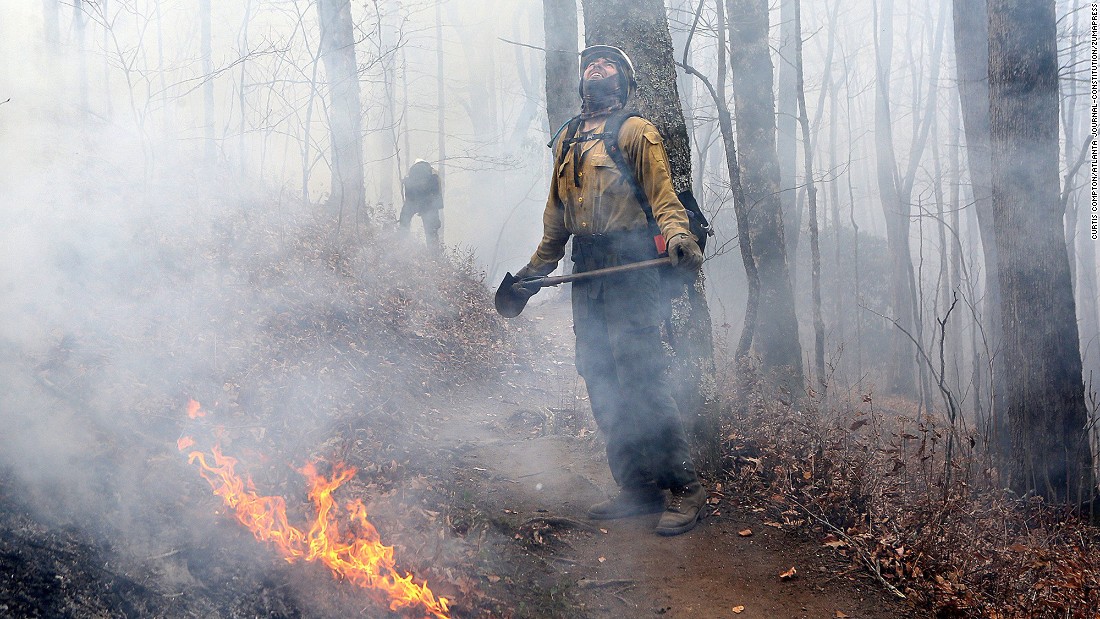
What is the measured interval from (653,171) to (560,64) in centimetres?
418

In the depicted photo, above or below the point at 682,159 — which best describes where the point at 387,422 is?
below

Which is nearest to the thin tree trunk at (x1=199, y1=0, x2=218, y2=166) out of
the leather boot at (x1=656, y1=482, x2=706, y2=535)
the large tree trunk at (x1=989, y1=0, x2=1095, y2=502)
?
the leather boot at (x1=656, y1=482, x2=706, y2=535)

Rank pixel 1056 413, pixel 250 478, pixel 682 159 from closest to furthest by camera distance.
A: 1. pixel 250 478
2. pixel 682 159
3. pixel 1056 413

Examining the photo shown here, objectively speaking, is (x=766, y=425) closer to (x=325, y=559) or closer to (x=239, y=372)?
(x=325, y=559)

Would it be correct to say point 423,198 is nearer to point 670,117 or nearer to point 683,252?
point 670,117

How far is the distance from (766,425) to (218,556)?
11.3ft

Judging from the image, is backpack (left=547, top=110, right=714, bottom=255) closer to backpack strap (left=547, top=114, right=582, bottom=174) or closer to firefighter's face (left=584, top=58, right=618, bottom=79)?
backpack strap (left=547, top=114, right=582, bottom=174)

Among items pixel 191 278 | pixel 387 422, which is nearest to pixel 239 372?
pixel 387 422

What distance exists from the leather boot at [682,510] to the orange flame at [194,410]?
2977 millimetres

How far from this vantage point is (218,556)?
3.09 m

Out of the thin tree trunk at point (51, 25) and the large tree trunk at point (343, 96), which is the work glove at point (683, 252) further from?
the thin tree trunk at point (51, 25)

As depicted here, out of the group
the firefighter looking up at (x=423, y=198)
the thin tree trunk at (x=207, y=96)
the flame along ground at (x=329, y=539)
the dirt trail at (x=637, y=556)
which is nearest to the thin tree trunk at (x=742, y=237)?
the dirt trail at (x=637, y=556)

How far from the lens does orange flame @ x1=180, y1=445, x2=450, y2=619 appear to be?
305 centimetres

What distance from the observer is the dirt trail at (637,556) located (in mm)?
3318
